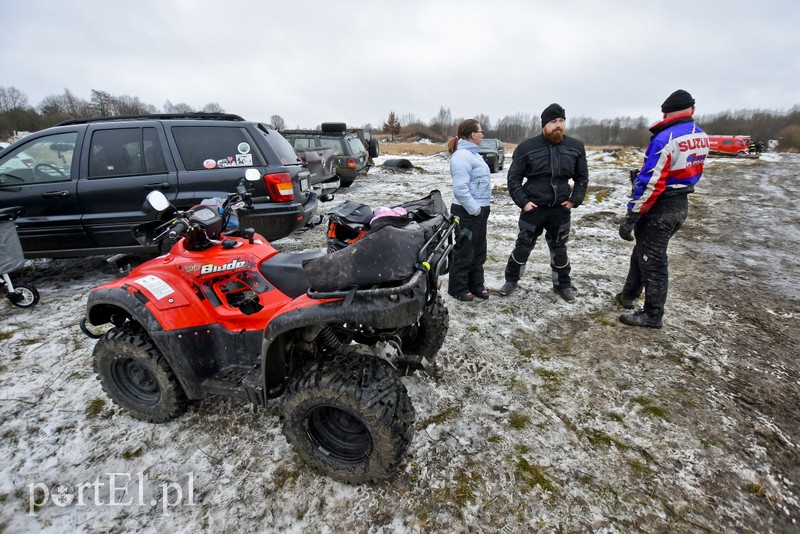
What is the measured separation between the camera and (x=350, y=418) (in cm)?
199

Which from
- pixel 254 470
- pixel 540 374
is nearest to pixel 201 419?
pixel 254 470

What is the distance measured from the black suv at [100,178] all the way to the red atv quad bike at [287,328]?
219cm

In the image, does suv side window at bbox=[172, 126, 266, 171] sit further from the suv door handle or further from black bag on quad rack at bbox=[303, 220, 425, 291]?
black bag on quad rack at bbox=[303, 220, 425, 291]

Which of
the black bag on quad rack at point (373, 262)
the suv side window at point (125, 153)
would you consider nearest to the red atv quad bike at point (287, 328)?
the black bag on quad rack at point (373, 262)

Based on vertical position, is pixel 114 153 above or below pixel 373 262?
above

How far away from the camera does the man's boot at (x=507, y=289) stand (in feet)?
13.6

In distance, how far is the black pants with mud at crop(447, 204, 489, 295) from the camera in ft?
12.6

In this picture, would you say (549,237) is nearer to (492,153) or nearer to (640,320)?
(640,320)

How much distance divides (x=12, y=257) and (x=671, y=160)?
631cm

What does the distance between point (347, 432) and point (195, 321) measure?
1.13m

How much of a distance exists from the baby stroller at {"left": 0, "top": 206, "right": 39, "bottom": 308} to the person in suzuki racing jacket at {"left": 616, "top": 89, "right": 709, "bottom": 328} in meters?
5.97

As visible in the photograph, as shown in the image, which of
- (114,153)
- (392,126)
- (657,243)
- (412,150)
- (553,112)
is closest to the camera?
(657,243)

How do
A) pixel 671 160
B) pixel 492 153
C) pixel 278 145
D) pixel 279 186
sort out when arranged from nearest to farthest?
pixel 671 160 → pixel 279 186 → pixel 278 145 → pixel 492 153

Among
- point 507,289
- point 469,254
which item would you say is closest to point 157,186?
point 469,254
